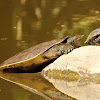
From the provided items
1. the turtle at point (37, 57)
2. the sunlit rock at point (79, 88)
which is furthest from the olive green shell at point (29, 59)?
the sunlit rock at point (79, 88)

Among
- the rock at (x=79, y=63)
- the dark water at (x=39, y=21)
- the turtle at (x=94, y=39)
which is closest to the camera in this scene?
the rock at (x=79, y=63)

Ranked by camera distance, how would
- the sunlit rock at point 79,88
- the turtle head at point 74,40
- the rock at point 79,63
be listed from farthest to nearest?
the turtle head at point 74,40 < the rock at point 79,63 < the sunlit rock at point 79,88

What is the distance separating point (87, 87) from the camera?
4.38 metres

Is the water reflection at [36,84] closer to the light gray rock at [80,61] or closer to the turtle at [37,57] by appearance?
the turtle at [37,57]

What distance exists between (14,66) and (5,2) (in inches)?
235

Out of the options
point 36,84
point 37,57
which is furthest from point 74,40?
point 36,84

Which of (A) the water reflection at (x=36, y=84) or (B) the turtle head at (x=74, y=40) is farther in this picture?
(B) the turtle head at (x=74, y=40)

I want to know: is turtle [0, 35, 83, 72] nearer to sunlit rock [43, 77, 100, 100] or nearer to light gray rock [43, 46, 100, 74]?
light gray rock [43, 46, 100, 74]

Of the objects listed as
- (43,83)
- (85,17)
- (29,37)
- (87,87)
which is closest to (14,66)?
(43,83)

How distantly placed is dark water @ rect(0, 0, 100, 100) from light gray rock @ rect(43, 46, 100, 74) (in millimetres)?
636

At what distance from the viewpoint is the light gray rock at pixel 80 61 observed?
15.1 feet

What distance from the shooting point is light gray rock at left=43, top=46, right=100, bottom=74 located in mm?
4590

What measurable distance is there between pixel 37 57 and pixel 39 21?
3612 mm

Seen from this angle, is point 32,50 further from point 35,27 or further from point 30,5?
point 30,5
